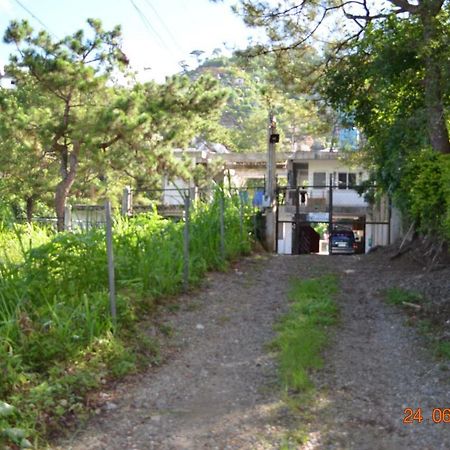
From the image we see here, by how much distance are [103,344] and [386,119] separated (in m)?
9.62

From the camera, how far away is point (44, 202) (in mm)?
26266

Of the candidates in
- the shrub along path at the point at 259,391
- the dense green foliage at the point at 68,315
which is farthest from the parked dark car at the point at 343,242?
the dense green foliage at the point at 68,315

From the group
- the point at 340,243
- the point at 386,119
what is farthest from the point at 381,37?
the point at 340,243

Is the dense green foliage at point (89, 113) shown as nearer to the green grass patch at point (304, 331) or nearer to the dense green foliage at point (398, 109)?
the dense green foliage at point (398, 109)

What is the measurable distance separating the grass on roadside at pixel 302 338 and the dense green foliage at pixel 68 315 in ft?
3.86

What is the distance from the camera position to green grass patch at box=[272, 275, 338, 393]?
17.1ft

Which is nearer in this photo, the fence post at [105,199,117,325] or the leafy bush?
the fence post at [105,199,117,325]

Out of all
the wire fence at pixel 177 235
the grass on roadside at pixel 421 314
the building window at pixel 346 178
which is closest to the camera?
the grass on roadside at pixel 421 314

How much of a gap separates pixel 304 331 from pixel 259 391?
171 cm

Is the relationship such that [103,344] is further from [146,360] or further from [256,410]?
[256,410]

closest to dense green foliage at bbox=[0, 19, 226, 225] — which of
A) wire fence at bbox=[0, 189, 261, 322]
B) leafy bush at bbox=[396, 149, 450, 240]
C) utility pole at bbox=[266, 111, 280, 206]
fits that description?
utility pole at bbox=[266, 111, 280, 206]

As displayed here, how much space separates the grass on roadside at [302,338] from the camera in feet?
15.9
